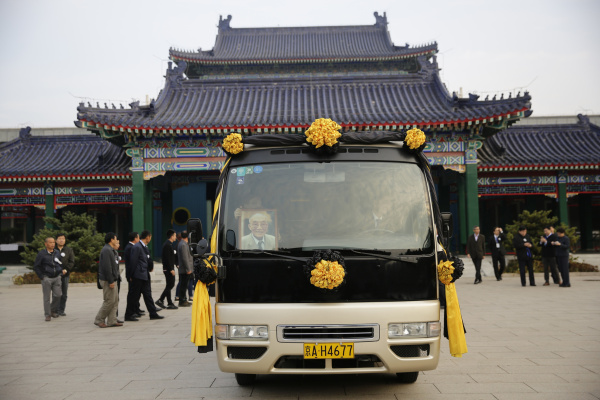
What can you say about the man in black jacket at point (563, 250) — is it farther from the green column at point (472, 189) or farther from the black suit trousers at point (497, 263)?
the green column at point (472, 189)

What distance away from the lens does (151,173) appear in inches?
768

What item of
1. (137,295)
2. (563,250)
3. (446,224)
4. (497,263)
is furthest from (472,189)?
(446,224)

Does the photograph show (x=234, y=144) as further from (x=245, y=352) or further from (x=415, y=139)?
(x=245, y=352)

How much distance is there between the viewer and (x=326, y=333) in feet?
15.4

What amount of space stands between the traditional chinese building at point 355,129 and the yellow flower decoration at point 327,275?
1391 cm

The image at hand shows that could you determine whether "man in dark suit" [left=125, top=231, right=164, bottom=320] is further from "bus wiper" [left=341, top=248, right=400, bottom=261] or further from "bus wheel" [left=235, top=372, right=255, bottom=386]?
"bus wiper" [left=341, top=248, right=400, bottom=261]

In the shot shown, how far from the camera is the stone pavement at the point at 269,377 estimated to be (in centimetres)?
531

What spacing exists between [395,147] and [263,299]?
2021 mm

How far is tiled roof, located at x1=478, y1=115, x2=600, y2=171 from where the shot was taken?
20.2 meters

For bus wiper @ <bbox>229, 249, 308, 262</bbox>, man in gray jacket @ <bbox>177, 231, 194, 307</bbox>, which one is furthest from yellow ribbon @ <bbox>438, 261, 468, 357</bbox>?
man in gray jacket @ <bbox>177, 231, 194, 307</bbox>

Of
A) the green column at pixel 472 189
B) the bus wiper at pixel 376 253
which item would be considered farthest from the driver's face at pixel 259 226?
the green column at pixel 472 189

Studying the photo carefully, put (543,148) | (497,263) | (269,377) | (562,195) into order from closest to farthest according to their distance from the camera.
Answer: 1. (269,377)
2. (497,263)
3. (562,195)
4. (543,148)

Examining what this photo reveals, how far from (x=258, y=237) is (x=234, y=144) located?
3.33 ft

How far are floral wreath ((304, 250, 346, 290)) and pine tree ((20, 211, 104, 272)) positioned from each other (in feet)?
48.5
